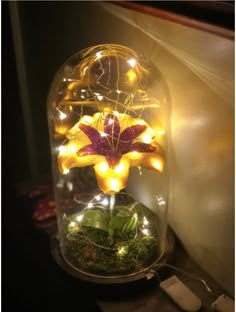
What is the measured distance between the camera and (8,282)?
107 centimetres

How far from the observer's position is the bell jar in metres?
0.81

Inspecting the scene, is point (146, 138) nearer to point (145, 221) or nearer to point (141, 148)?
point (141, 148)

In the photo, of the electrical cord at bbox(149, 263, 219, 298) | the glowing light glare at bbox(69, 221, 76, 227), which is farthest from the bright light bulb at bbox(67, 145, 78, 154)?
the electrical cord at bbox(149, 263, 219, 298)

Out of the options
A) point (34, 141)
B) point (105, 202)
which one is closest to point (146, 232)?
point (105, 202)

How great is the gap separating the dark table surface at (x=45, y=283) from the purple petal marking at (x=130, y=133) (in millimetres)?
315

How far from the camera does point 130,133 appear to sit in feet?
2.69

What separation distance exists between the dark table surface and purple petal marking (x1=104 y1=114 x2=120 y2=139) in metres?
0.33

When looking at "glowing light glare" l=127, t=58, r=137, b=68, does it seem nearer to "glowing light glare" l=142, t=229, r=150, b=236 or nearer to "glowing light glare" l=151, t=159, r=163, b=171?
"glowing light glare" l=151, t=159, r=163, b=171

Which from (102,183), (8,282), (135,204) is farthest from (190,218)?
(8,282)

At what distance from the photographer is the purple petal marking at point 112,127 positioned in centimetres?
82

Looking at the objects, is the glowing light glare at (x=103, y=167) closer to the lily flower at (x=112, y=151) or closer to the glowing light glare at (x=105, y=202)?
the lily flower at (x=112, y=151)

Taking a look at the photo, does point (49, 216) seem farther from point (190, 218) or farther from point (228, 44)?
point (228, 44)

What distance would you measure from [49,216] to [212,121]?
54cm

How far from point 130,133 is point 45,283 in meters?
0.45
